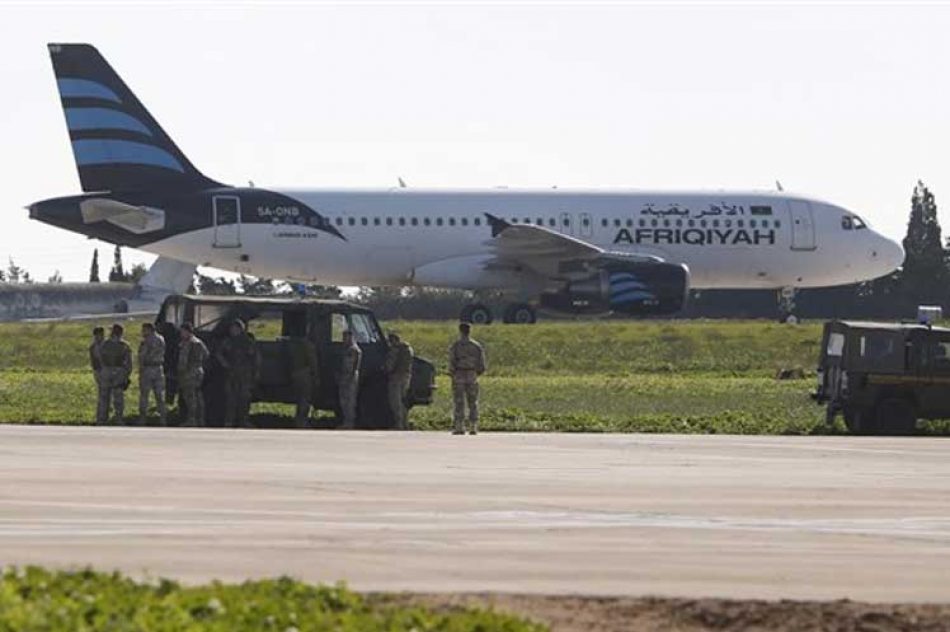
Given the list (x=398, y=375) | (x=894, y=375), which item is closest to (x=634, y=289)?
(x=894, y=375)

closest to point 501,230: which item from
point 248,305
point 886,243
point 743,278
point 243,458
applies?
point 743,278

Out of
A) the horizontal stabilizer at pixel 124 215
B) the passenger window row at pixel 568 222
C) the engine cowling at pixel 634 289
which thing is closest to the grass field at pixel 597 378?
the engine cowling at pixel 634 289

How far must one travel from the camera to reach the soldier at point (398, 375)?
2923cm

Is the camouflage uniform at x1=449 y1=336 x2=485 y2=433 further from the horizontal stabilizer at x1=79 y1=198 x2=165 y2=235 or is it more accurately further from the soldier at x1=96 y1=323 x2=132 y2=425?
the horizontal stabilizer at x1=79 y1=198 x2=165 y2=235

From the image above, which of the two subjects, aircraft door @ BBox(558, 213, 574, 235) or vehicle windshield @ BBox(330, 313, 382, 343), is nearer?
vehicle windshield @ BBox(330, 313, 382, 343)

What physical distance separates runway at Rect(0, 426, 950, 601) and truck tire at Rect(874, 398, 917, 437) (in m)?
2.96

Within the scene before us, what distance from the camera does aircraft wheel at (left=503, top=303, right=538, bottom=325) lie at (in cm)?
5947

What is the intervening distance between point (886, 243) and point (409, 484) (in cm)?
4302

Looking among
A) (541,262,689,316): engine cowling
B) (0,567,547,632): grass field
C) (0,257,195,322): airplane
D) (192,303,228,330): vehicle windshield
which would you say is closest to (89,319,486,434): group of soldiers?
(192,303,228,330): vehicle windshield

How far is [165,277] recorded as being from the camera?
87688 millimetres

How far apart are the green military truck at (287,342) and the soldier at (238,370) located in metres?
0.35

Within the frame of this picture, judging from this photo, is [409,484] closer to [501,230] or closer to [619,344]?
[619,344]

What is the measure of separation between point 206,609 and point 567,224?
1868 inches

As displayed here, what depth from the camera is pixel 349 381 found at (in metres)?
29.1
